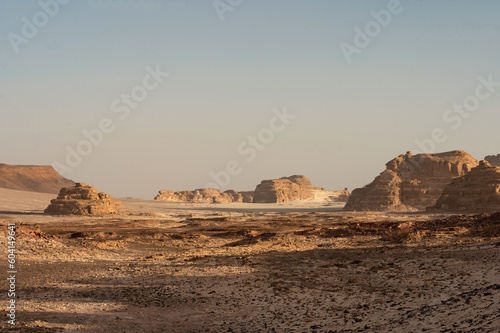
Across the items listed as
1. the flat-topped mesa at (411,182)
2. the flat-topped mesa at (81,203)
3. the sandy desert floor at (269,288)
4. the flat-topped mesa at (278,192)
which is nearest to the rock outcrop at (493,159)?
the flat-topped mesa at (411,182)

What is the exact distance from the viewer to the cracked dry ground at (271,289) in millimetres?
10516

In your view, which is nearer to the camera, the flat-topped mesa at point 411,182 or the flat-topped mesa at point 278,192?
the flat-topped mesa at point 411,182

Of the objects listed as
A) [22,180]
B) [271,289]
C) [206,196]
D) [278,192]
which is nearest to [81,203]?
[271,289]

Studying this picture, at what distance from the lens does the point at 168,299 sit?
13.9 metres

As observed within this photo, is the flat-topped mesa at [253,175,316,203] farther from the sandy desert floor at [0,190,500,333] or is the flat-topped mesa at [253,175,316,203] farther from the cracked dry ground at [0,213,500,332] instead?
the cracked dry ground at [0,213,500,332]

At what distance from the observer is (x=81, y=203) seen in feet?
200

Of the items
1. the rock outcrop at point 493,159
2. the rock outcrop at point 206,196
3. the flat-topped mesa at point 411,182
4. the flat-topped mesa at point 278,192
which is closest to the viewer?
the flat-topped mesa at point 411,182

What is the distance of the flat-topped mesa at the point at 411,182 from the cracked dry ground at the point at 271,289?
56127mm

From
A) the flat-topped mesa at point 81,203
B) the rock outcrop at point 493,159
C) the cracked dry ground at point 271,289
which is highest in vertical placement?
the rock outcrop at point 493,159

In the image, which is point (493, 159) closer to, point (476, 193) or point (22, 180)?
point (476, 193)

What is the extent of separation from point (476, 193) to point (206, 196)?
133 m

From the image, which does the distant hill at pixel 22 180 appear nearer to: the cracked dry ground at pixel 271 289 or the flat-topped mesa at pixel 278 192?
the flat-topped mesa at pixel 278 192

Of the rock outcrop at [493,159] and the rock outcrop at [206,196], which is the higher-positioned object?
the rock outcrop at [493,159]

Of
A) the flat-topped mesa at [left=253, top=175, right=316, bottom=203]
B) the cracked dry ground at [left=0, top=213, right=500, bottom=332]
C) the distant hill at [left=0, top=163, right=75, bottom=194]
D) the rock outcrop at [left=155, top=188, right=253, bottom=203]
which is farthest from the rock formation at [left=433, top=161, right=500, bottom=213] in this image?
the distant hill at [left=0, top=163, right=75, bottom=194]
